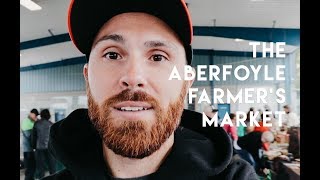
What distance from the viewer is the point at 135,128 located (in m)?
1.33

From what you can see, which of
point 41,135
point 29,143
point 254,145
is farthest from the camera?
point 29,143

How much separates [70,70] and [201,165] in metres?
0.98

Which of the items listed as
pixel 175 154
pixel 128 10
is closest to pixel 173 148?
pixel 175 154

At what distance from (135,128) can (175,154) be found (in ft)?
0.62

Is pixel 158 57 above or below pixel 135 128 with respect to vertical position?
above

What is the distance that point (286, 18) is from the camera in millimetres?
1778

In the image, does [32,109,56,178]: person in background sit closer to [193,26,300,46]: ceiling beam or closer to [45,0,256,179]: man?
[45,0,256,179]: man

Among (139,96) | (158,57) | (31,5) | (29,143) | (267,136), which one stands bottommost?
(29,143)

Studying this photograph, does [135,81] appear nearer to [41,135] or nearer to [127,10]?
[127,10]

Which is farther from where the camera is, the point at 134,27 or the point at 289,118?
the point at 289,118

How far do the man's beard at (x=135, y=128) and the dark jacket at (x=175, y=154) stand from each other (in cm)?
7

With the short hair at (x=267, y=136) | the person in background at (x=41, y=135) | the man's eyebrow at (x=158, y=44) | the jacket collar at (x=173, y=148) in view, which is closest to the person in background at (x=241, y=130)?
the short hair at (x=267, y=136)
